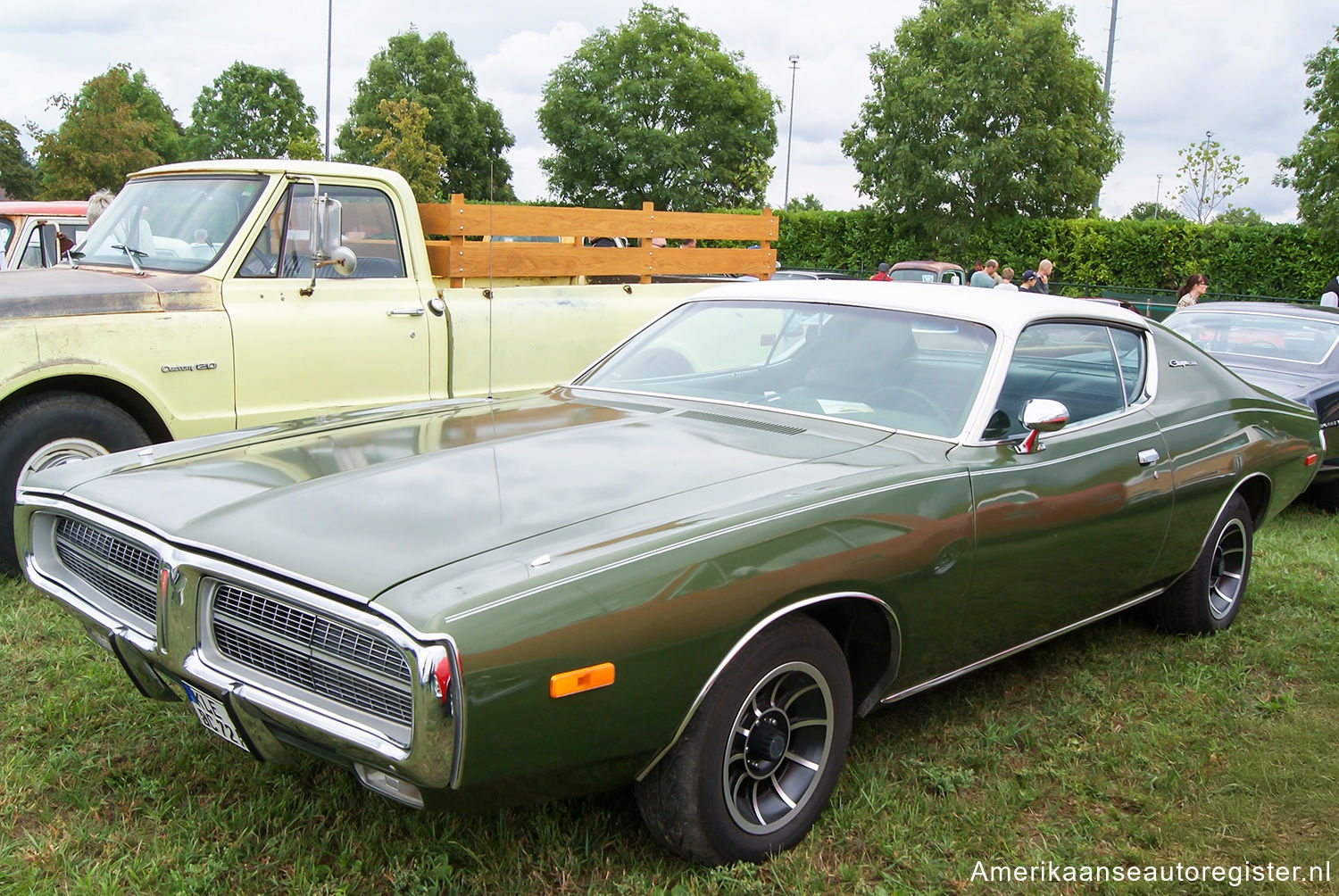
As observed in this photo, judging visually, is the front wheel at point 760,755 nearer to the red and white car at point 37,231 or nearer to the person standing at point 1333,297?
the red and white car at point 37,231

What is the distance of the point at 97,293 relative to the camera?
193 inches

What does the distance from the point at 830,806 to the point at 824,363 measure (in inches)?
58.9

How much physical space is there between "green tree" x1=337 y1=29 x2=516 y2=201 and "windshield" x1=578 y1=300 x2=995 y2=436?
3174cm

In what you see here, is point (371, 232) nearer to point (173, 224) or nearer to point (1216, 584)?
point (173, 224)

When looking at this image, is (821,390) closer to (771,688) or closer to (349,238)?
(771,688)

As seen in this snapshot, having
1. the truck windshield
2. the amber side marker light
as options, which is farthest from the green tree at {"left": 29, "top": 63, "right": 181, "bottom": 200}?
the amber side marker light

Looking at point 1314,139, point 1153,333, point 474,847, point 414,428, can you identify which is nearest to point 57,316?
point 414,428

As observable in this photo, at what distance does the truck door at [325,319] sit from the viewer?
531 cm

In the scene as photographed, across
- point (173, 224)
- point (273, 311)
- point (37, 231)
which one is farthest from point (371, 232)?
point (37, 231)

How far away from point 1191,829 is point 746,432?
5.59 ft

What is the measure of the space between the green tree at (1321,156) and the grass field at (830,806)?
2373cm

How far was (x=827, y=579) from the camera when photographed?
2.73m

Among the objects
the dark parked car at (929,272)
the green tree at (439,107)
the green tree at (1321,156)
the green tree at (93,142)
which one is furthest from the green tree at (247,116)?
the green tree at (1321,156)

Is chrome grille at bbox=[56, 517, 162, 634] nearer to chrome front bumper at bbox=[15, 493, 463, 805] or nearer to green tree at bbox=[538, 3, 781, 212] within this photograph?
chrome front bumper at bbox=[15, 493, 463, 805]
